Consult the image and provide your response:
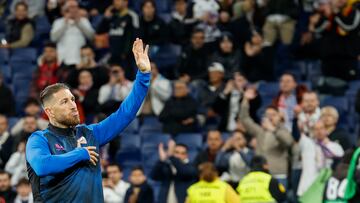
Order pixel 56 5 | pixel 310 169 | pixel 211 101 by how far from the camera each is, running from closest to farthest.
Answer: pixel 310 169, pixel 211 101, pixel 56 5

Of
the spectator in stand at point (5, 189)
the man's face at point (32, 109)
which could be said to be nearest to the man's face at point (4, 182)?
the spectator in stand at point (5, 189)

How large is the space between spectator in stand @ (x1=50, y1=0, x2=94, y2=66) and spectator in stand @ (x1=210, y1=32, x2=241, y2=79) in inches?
81.2

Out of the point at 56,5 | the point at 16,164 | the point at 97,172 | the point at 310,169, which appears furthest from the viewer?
the point at 56,5

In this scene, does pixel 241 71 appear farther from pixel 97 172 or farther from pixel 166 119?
pixel 97 172

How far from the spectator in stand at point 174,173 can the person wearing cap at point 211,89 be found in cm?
178

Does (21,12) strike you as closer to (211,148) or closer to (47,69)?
(47,69)

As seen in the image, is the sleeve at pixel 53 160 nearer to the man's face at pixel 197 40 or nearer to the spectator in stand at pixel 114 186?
the spectator in stand at pixel 114 186

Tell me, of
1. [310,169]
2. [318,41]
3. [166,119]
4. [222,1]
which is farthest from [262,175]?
[222,1]

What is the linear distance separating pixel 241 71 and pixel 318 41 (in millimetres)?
1259

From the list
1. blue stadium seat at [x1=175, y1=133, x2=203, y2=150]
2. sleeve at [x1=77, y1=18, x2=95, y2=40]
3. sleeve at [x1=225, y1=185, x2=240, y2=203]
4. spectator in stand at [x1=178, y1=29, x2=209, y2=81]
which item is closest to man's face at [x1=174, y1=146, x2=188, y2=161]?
blue stadium seat at [x1=175, y1=133, x2=203, y2=150]

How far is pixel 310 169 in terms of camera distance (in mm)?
13789

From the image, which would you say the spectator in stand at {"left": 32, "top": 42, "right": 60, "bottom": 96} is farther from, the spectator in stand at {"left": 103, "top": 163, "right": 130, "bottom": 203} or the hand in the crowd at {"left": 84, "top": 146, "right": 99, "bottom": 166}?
the hand in the crowd at {"left": 84, "top": 146, "right": 99, "bottom": 166}

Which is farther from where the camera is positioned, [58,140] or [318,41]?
[318,41]

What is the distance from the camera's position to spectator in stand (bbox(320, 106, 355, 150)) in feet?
45.2
